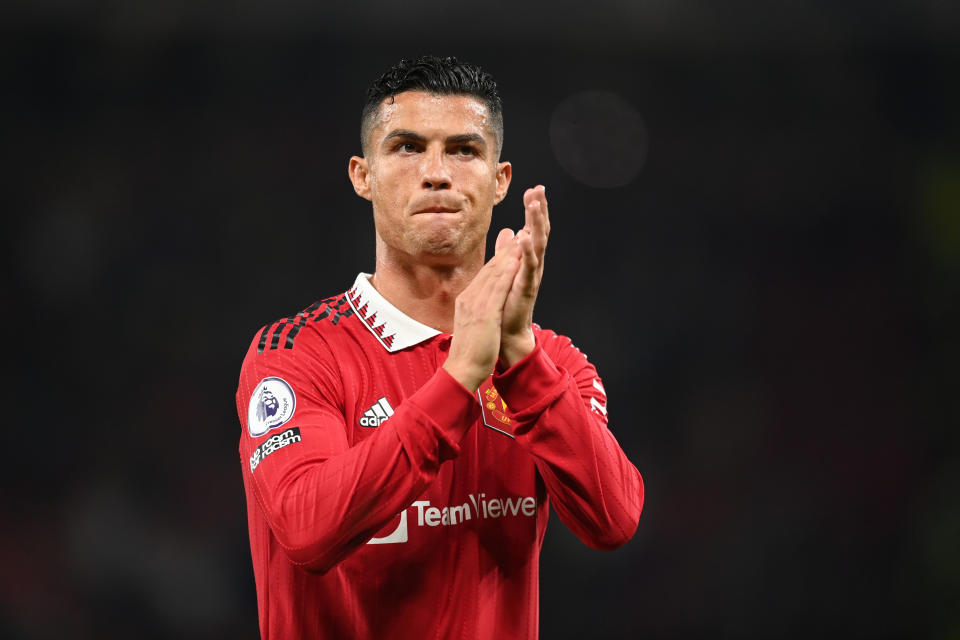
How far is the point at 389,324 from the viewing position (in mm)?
1811

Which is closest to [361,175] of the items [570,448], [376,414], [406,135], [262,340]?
[406,135]

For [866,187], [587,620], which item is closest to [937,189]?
[866,187]

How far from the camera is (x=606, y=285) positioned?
407 centimetres

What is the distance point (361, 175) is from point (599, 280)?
2.26 meters

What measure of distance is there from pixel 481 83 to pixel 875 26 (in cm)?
330

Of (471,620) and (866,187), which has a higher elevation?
(866,187)

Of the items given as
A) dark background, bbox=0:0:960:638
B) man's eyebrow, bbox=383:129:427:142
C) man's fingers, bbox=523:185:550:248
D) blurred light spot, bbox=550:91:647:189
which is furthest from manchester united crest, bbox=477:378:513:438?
blurred light spot, bbox=550:91:647:189

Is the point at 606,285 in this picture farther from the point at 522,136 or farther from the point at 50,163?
the point at 50,163

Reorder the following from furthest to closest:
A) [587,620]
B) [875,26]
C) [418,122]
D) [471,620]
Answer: [875,26], [587,620], [418,122], [471,620]

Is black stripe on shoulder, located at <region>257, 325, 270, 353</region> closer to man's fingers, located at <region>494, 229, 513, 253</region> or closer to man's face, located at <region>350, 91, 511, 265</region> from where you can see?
man's face, located at <region>350, 91, 511, 265</region>

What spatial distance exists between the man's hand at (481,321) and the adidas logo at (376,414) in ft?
0.96

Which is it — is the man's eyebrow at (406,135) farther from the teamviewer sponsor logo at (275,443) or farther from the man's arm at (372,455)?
the teamviewer sponsor logo at (275,443)

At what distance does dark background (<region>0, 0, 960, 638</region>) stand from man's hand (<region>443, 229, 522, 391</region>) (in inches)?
95.0

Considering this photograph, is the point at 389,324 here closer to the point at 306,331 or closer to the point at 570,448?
the point at 306,331
